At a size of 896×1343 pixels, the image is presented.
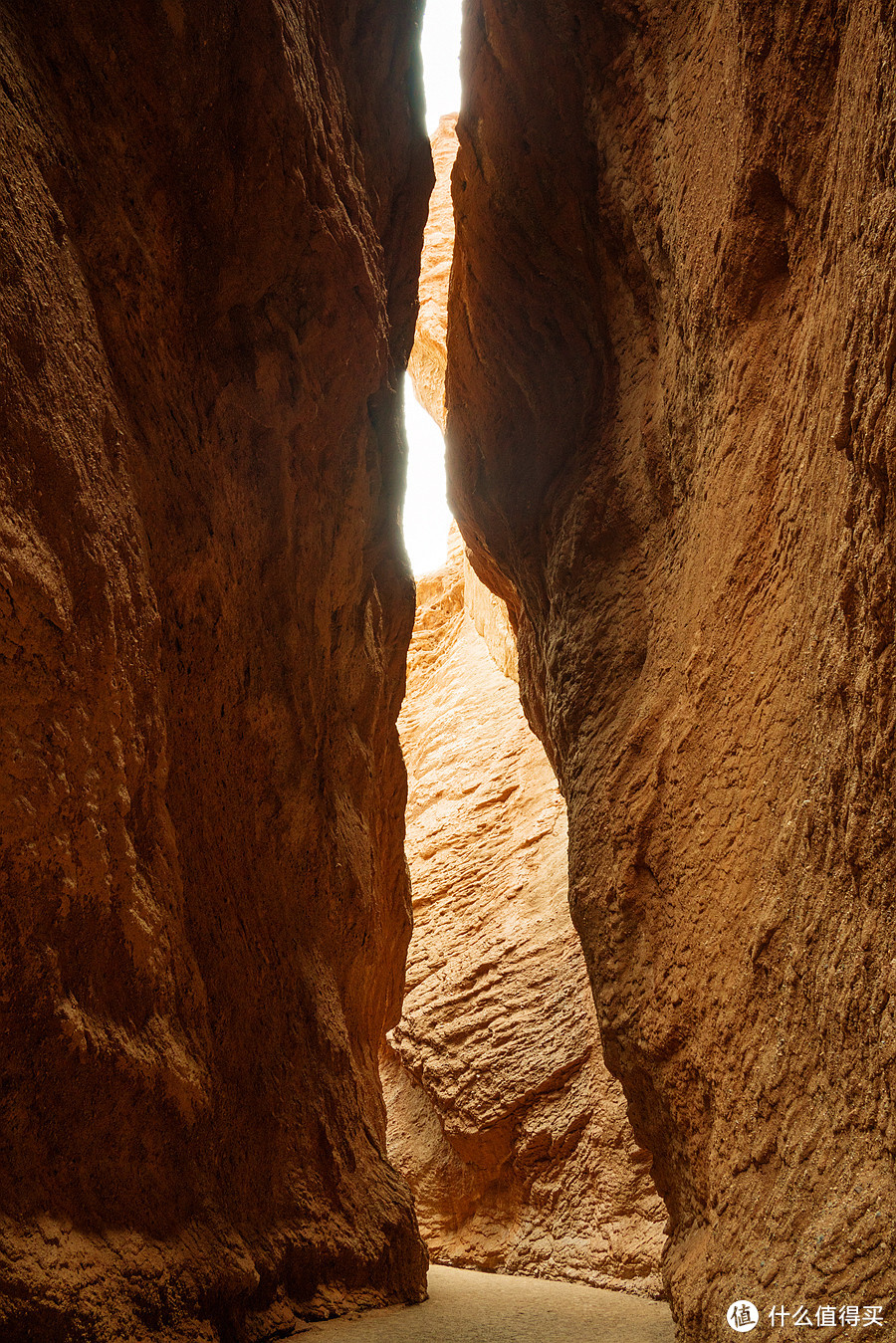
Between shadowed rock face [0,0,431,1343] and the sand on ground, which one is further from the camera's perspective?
the sand on ground

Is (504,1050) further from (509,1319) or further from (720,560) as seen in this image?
(720,560)

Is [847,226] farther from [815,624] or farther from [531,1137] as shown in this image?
[531,1137]

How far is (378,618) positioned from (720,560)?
2692mm

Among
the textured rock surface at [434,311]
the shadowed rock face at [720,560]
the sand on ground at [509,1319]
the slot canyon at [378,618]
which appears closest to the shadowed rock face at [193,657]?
the slot canyon at [378,618]

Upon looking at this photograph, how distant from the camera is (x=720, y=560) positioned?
384 centimetres

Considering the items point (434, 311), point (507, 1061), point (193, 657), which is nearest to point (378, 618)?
point (193, 657)

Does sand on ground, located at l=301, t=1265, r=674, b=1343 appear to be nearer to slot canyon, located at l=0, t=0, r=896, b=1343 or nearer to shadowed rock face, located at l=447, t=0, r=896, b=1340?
slot canyon, located at l=0, t=0, r=896, b=1343

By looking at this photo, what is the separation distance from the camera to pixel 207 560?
3885 millimetres

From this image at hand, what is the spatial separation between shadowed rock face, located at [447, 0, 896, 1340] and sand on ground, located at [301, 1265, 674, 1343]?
66 centimetres

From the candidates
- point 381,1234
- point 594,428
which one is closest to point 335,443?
point 594,428

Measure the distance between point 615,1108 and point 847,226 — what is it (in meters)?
6.53

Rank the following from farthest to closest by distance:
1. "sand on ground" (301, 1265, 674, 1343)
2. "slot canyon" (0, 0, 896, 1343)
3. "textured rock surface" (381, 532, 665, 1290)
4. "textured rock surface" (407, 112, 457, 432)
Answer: "textured rock surface" (407, 112, 457, 432)
"textured rock surface" (381, 532, 665, 1290)
"sand on ground" (301, 1265, 674, 1343)
"slot canyon" (0, 0, 896, 1343)

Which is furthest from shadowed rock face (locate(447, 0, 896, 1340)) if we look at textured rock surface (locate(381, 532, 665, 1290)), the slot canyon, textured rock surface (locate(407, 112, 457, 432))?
textured rock surface (locate(407, 112, 457, 432))

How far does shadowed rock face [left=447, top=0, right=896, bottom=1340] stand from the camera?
2.37m
